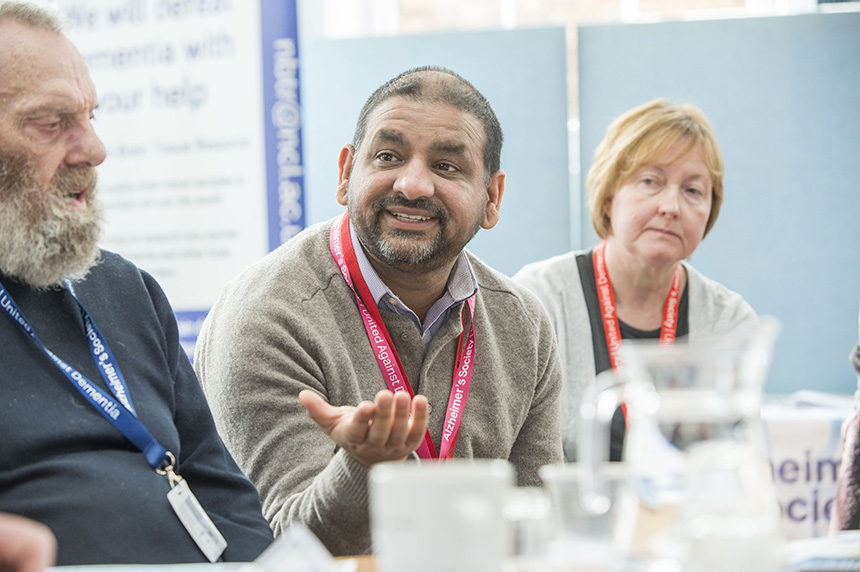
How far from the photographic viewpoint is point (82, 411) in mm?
1569

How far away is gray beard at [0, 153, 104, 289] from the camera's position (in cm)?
166

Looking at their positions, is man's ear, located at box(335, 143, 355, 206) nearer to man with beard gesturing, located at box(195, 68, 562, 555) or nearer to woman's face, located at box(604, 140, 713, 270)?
man with beard gesturing, located at box(195, 68, 562, 555)

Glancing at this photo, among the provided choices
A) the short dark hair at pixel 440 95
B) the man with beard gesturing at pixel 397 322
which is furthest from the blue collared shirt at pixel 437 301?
the short dark hair at pixel 440 95

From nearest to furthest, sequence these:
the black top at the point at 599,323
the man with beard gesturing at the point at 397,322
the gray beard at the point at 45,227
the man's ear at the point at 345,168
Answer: the gray beard at the point at 45,227 → the man with beard gesturing at the point at 397,322 → the man's ear at the point at 345,168 → the black top at the point at 599,323

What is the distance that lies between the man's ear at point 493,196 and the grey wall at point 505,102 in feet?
6.90

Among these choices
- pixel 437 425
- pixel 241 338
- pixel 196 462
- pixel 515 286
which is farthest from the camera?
pixel 515 286

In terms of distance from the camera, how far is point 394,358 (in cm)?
204

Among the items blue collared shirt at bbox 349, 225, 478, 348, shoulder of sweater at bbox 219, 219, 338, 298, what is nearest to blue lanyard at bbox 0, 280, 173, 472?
shoulder of sweater at bbox 219, 219, 338, 298

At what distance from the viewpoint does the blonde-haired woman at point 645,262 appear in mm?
3002

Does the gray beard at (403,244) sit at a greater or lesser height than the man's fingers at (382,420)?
greater

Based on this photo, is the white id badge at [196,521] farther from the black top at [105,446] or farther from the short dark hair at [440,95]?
the short dark hair at [440,95]

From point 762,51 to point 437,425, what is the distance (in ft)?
10.7

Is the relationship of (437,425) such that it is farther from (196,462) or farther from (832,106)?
(832,106)

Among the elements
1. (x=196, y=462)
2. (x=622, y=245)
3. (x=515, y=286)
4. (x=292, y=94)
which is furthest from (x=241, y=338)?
(x=292, y=94)
